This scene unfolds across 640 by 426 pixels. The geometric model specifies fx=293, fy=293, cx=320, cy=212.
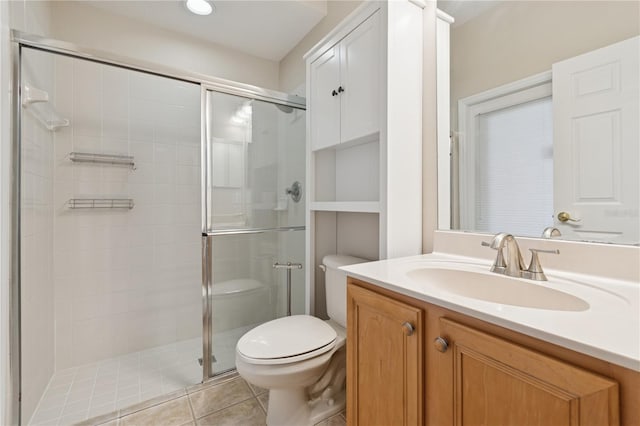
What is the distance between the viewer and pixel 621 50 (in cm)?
85

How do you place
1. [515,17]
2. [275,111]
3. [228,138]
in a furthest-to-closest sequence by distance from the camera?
[275,111]
[228,138]
[515,17]

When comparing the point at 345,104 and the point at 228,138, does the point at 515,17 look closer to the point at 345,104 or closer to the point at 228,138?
the point at 345,104

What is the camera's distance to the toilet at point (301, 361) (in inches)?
47.5

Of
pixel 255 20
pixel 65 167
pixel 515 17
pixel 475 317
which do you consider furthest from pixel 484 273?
pixel 65 167

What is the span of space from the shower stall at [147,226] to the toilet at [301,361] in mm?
567

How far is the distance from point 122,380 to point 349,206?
175cm

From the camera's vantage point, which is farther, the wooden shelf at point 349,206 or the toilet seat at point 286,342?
the wooden shelf at point 349,206

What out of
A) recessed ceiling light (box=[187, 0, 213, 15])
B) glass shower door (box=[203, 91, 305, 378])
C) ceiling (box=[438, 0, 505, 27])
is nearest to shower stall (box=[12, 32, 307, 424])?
glass shower door (box=[203, 91, 305, 378])

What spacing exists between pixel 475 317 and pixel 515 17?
1.14 meters

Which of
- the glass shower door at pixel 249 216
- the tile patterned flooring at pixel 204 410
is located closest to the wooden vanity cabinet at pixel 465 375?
the tile patterned flooring at pixel 204 410

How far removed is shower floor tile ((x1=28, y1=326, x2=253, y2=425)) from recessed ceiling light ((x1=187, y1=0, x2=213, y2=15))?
2142 mm

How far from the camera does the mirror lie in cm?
85

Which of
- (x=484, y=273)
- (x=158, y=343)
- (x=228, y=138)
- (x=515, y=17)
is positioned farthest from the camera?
(x=158, y=343)

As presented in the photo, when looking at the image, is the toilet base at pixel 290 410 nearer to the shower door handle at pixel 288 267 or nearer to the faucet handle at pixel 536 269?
the shower door handle at pixel 288 267
